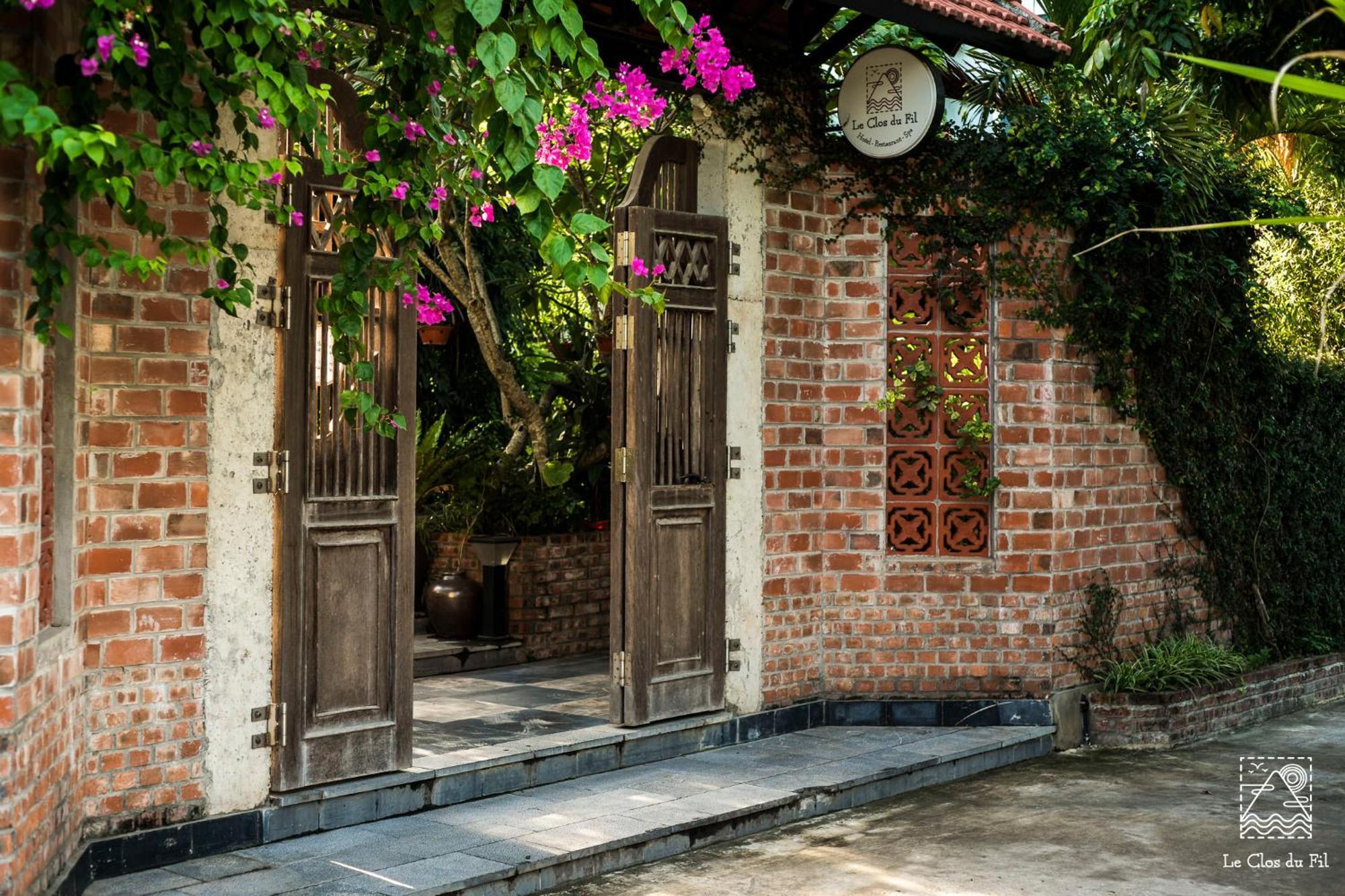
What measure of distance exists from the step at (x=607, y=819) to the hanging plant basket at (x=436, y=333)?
463 centimetres

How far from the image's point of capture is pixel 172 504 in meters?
5.21

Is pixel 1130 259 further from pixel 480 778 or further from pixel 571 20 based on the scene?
pixel 571 20

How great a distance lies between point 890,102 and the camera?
25.0 ft

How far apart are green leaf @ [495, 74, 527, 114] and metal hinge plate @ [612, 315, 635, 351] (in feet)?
9.88

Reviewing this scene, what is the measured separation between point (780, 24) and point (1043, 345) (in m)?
2.33

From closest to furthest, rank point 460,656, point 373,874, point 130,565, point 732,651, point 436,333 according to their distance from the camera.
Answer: point 373,874, point 130,565, point 732,651, point 460,656, point 436,333

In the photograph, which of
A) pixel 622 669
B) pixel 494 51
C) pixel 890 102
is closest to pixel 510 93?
pixel 494 51

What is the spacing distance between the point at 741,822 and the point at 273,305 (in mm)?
2944

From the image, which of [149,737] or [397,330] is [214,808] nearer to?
[149,737]

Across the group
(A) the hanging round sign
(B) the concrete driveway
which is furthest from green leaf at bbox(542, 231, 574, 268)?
(A) the hanging round sign

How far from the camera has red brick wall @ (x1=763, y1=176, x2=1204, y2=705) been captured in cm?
785

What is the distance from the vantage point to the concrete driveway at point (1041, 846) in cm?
535

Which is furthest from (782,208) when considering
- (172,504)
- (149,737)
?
(149,737)
